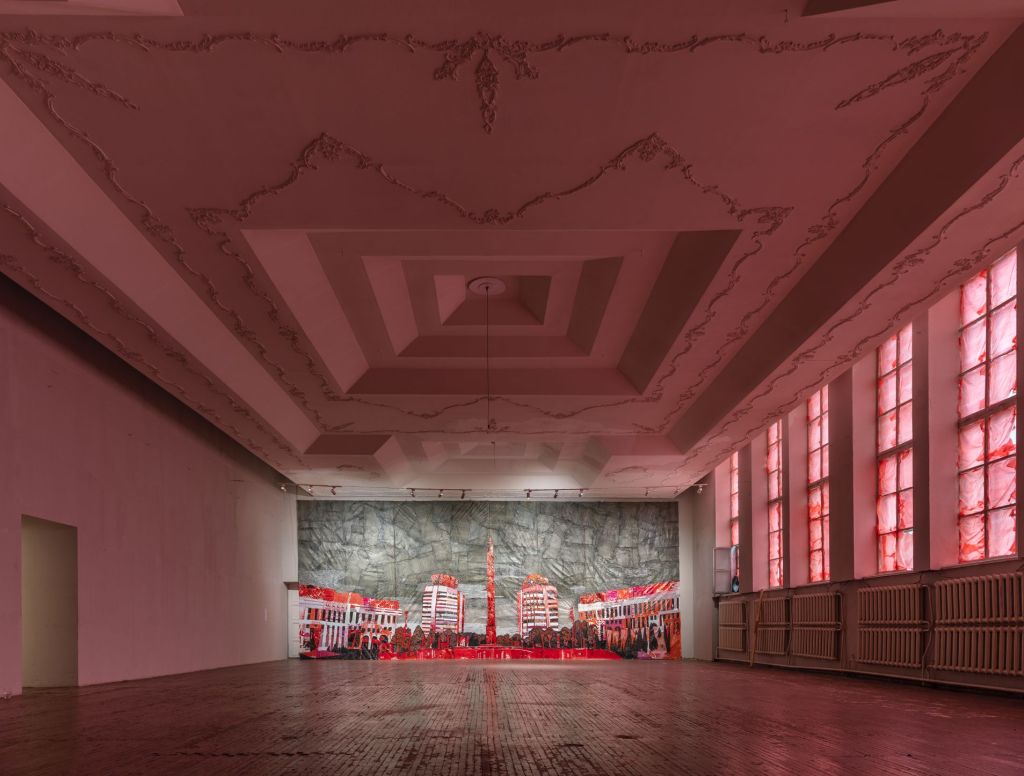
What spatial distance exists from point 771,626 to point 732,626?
3374 millimetres

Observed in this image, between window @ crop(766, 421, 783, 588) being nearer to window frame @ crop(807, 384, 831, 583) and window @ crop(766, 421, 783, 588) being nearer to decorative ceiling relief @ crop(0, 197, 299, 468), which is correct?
window frame @ crop(807, 384, 831, 583)

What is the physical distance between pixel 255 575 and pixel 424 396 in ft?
29.4

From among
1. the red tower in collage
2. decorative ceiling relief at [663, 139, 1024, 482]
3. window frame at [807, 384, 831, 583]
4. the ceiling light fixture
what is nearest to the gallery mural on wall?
the red tower in collage

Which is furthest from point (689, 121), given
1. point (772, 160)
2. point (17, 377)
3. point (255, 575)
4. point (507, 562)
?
point (507, 562)

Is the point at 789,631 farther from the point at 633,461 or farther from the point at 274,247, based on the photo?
the point at 274,247

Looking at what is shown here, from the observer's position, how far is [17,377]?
38.5 feet

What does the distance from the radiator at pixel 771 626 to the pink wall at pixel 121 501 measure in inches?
437

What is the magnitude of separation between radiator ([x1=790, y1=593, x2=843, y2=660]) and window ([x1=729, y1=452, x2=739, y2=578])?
519 centimetres

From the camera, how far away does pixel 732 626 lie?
23469 mm

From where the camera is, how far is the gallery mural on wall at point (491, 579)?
28.3 m

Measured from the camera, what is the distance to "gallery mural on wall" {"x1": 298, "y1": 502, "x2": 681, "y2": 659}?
28266 mm

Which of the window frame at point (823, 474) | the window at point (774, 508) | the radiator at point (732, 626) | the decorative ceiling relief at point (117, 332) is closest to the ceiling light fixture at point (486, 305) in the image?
the decorative ceiling relief at point (117, 332)

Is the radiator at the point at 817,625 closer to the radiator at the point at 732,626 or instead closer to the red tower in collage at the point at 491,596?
the radiator at the point at 732,626

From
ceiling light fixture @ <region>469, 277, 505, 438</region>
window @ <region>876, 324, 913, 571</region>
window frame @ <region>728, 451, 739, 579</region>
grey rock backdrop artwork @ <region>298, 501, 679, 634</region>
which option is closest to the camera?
ceiling light fixture @ <region>469, 277, 505, 438</region>
